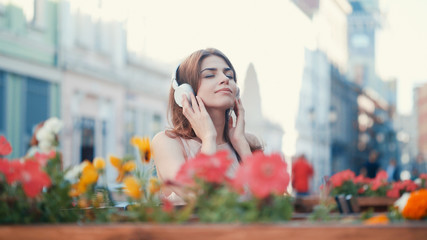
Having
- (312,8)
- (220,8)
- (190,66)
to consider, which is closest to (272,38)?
(220,8)

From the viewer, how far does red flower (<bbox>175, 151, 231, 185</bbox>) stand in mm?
1710

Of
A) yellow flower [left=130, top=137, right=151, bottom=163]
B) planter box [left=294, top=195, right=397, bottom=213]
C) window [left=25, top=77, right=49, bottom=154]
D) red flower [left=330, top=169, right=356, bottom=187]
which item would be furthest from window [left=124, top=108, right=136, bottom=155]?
yellow flower [left=130, top=137, right=151, bottom=163]

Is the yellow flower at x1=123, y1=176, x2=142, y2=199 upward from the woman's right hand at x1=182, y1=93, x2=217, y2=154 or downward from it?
downward

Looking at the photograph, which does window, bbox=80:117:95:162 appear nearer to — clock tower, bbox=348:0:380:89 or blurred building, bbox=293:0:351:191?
blurred building, bbox=293:0:351:191

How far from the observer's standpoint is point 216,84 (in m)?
3.62

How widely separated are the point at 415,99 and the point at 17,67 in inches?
3993

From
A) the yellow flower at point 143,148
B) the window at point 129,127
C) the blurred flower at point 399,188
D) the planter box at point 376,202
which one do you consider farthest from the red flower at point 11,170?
the window at point 129,127

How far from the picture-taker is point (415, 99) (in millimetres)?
113938

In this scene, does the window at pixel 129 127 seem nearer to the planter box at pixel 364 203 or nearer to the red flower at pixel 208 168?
the planter box at pixel 364 203

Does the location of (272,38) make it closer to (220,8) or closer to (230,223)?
(220,8)

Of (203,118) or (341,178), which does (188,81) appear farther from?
(341,178)

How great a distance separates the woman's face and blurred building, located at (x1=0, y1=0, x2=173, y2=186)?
13186 millimetres

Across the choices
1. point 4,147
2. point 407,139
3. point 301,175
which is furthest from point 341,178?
point 407,139

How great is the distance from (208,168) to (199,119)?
1850mm
